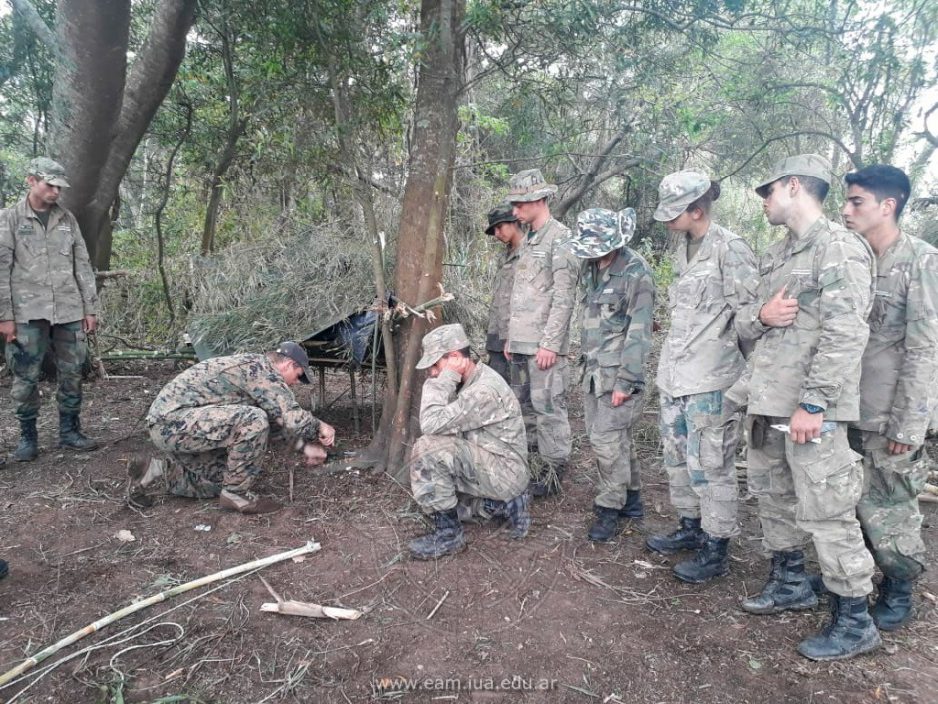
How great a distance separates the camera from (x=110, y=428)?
221 inches

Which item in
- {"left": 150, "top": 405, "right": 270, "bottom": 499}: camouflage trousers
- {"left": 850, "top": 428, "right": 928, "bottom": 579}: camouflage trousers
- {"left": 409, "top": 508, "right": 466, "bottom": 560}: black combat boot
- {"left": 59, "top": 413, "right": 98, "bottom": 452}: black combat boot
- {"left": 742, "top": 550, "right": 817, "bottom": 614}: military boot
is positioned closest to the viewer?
{"left": 850, "top": 428, "right": 928, "bottom": 579}: camouflage trousers

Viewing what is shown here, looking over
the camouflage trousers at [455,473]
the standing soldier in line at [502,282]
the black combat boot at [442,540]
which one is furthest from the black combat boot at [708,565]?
the standing soldier in line at [502,282]

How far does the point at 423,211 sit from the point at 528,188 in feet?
2.54

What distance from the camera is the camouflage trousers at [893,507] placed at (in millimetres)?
2732

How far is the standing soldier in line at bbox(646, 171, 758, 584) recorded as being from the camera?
3086mm

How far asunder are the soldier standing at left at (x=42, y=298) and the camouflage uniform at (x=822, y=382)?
5019 millimetres

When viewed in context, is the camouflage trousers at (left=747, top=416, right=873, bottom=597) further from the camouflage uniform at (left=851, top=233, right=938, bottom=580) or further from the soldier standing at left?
the soldier standing at left

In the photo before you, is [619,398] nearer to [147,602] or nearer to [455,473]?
[455,473]

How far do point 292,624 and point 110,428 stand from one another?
3.83 m

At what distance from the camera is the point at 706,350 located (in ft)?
10.3

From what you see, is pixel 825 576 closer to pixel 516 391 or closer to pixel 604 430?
pixel 604 430

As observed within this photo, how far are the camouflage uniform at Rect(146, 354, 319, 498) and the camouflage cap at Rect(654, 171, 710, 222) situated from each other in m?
2.58

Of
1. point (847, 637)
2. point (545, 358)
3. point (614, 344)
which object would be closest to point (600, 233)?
point (614, 344)

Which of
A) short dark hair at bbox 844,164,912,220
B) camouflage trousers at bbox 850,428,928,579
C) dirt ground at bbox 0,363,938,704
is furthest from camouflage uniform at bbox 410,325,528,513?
short dark hair at bbox 844,164,912,220
